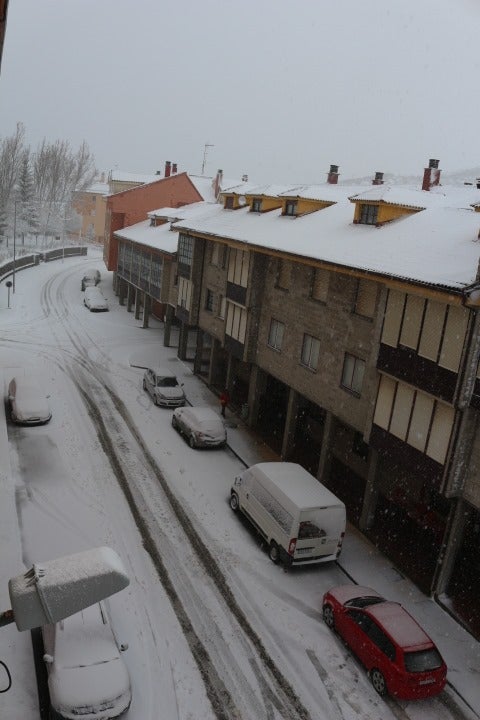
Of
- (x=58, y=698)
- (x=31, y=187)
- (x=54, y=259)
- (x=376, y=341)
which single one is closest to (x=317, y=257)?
(x=376, y=341)

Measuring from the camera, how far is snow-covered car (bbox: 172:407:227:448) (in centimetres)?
2466

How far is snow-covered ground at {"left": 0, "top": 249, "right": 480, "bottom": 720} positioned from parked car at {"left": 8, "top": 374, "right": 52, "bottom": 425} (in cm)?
44

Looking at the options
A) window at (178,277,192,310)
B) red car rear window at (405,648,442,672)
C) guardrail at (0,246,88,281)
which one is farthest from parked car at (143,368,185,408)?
guardrail at (0,246,88,281)

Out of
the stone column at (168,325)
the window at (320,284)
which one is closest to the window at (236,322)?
the window at (320,284)

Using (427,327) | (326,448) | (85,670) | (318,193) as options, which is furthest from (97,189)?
(85,670)

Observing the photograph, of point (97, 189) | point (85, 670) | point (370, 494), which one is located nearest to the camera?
point (85, 670)

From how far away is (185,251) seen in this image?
3516cm

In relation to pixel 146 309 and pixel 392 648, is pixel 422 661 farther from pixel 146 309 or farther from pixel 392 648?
pixel 146 309

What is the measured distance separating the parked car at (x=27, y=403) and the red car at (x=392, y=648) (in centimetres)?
1605

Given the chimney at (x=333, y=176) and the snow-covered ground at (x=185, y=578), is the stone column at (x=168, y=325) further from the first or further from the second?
the chimney at (x=333, y=176)

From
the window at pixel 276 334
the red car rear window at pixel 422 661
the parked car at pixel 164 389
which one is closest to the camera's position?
the red car rear window at pixel 422 661

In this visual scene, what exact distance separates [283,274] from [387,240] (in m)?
6.12

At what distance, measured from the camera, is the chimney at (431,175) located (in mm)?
32562

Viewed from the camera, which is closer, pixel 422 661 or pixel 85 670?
pixel 85 670
